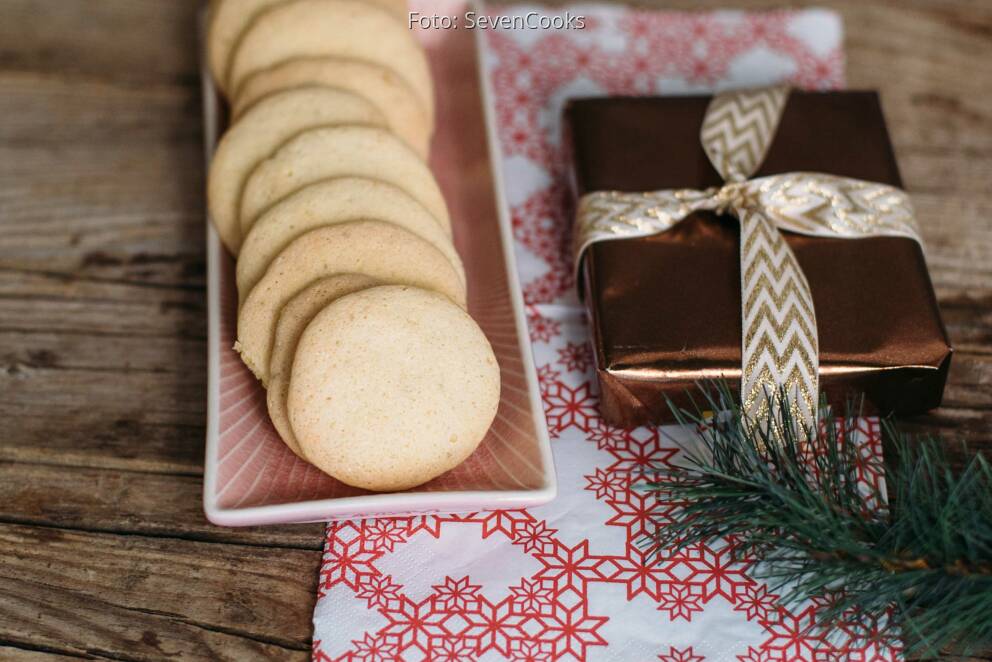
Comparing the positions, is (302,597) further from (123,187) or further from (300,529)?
(123,187)

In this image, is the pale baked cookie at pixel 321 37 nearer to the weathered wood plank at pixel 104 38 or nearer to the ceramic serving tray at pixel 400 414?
the ceramic serving tray at pixel 400 414

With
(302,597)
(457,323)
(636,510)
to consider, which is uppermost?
(457,323)

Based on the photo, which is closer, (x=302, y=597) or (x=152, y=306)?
(x=302, y=597)

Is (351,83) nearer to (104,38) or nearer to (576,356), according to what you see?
(576,356)

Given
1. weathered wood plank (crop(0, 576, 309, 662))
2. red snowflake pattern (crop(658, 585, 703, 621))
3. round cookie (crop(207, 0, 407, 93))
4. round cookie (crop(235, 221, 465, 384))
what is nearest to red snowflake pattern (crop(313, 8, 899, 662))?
red snowflake pattern (crop(658, 585, 703, 621))

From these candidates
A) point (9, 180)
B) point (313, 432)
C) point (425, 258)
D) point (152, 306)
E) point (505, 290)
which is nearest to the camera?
point (313, 432)

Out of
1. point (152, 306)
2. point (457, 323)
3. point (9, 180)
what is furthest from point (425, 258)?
point (9, 180)

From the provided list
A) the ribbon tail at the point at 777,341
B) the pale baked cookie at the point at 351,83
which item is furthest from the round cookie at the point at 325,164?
the ribbon tail at the point at 777,341

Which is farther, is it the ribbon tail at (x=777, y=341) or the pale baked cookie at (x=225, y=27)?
the pale baked cookie at (x=225, y=27)
